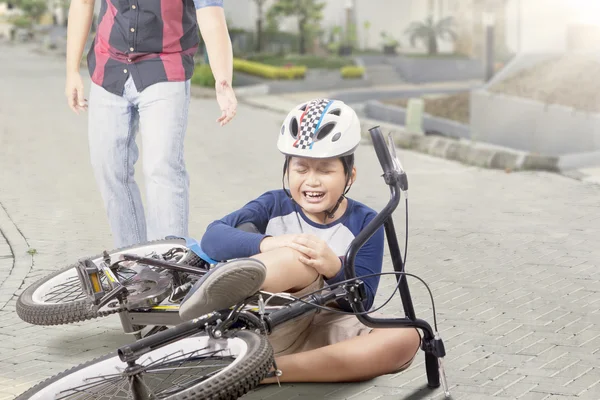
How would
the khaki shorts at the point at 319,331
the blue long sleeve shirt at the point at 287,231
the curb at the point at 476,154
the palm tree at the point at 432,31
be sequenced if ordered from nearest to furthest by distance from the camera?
1. the blue long sleeve shirt at the point at 287,231
2. the khaki shorts at the point at 319,331
3. the curb at the point at 476,154
4. the palm tree at the point at 432,31

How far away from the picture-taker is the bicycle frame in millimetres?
3877

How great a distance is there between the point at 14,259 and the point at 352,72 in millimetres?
16452

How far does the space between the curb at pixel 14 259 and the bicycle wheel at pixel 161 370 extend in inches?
87.2

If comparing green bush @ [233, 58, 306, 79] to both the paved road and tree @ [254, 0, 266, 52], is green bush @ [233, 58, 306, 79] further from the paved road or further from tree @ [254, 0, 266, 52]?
the paved road

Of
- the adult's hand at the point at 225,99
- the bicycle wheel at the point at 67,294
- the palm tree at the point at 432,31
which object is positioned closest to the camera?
the bicycle wheel at the point at 67,294

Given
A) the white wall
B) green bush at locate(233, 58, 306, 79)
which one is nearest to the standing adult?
the white wall

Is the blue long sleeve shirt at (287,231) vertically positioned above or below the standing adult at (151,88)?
below

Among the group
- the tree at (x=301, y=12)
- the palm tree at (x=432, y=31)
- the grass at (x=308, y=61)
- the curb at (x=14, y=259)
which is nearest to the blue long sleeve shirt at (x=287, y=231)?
the curb at (x=14, y=259)

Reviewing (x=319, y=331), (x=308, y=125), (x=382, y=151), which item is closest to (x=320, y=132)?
(x=308, y=125)

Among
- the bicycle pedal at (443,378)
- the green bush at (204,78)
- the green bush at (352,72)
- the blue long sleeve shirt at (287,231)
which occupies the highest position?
the blue long sleeve shirt at (287,231)

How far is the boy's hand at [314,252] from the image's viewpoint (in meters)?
4.26

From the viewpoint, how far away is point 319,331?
478 centimetres

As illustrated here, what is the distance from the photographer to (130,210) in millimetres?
5879

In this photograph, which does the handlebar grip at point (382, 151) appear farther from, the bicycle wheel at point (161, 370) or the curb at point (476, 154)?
the curb at point (476, 154)
